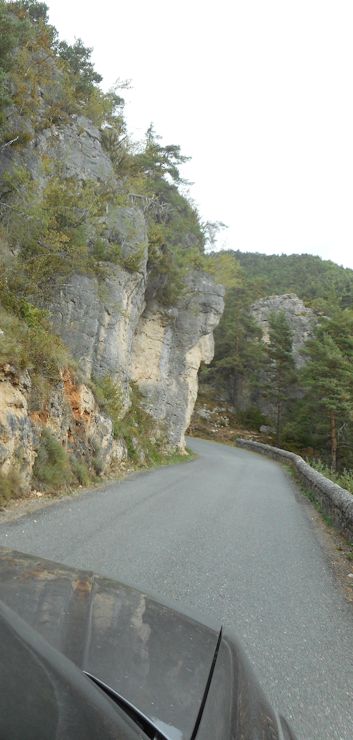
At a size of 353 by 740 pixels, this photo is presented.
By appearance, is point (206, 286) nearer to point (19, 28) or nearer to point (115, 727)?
point (19, 28)

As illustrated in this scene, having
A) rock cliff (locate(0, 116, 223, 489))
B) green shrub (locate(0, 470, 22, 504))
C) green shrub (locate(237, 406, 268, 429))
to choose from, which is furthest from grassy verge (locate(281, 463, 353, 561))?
green shrub (locate(237, 406, 268, 429))

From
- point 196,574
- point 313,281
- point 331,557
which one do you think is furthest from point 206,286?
point 313,281

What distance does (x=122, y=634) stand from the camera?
188 cm

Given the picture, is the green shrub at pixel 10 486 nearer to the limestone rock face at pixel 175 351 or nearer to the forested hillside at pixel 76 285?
the forested hillside at pixel 76 285

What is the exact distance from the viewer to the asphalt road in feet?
11.0

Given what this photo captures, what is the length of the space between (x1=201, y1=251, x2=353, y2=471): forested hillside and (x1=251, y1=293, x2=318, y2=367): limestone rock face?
133 millimetres

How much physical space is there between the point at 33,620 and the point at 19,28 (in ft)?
62.2

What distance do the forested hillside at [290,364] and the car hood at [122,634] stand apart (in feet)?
90.3

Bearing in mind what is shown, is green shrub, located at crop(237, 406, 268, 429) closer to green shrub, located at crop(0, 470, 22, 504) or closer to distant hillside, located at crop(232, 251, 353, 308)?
distant hillside, located at crop(232, 251, 353, 308)

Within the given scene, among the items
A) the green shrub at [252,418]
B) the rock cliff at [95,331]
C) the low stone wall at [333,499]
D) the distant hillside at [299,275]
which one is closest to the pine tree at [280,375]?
the green shrub at [252,418]

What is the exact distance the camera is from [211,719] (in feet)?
4.76

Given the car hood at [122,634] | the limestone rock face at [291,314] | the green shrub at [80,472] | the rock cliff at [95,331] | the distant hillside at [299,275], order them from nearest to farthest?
the car hood at [122,634]
the rock cliff at [95,331]
the green shrub at [80,472]
the limestone rock face at [291,314]
the distant hillside at [299,275]

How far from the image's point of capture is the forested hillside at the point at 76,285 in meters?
10.3

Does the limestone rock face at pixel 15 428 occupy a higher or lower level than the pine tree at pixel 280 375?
lower
